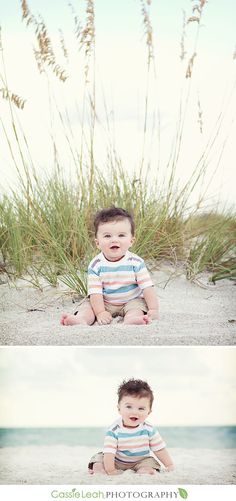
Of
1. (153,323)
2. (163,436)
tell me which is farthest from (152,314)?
(163,436)

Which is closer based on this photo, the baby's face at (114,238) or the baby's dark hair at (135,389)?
the baby's dark hair at (135,389)

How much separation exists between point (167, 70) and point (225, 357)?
1048mm

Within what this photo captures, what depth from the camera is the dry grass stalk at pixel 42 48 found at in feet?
8.01

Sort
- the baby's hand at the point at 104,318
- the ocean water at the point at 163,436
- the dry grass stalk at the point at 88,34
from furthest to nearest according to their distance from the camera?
the dry grass stalk at the point at 88,34
the baby's hand at the point at 104,318
the ocean water at the point at 163,436

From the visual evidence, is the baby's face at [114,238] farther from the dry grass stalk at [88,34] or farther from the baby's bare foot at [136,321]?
the dry grass stalk at [88,34]

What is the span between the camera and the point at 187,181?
2680 millimetres

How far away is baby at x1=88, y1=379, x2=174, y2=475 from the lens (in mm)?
2117

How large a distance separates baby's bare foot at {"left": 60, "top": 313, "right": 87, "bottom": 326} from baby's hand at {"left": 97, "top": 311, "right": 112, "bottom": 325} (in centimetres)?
5

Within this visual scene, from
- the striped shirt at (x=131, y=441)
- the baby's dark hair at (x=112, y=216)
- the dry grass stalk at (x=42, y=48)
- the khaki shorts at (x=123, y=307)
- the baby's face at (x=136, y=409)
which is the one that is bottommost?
the striped shirt at (x=131, y=441)

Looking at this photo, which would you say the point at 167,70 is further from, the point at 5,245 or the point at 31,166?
the point at 5,245

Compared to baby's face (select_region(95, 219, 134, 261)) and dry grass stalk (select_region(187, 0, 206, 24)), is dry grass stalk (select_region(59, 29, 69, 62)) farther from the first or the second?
baby's face (select_region(95, 219, 134, 261))

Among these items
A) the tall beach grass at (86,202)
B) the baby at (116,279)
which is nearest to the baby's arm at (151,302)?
the baby at (116,279)

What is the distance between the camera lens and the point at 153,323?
222 centimetres
